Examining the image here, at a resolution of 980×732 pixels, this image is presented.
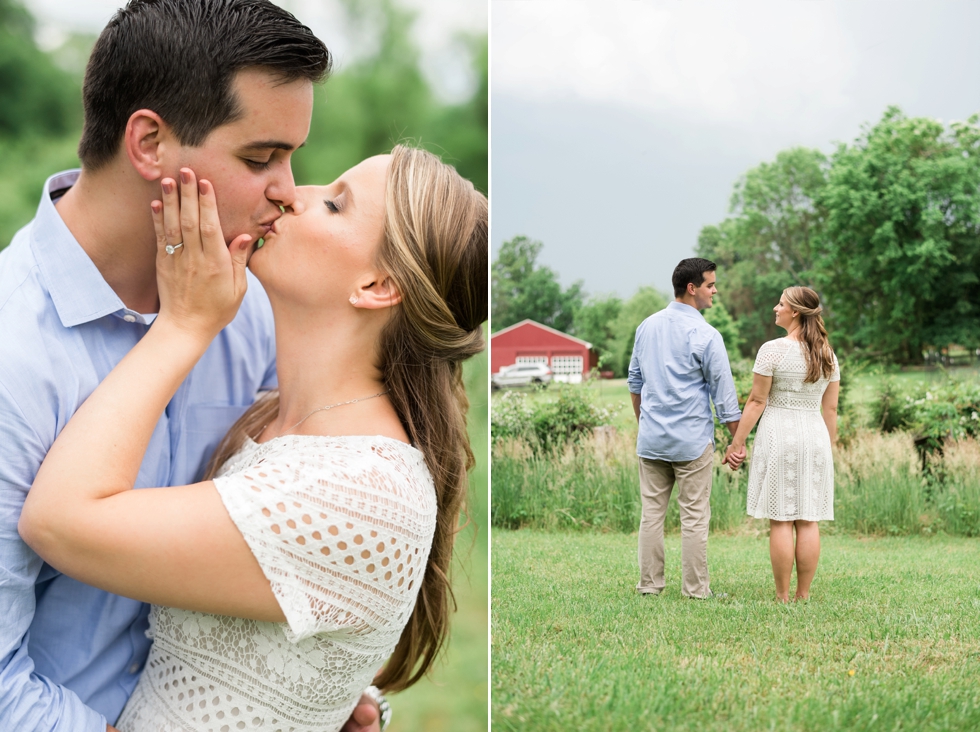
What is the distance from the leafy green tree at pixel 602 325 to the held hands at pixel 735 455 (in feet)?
1.32

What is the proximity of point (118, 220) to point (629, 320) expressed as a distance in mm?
1314

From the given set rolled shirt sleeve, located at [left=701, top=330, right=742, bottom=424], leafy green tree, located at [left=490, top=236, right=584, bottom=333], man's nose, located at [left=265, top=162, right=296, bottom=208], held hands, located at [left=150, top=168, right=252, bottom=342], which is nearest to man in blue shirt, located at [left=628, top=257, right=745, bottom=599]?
rolled shirt sleeve, located at [left=701, top=330, right=742, bottom=424]

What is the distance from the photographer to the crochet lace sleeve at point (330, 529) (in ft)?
5.08

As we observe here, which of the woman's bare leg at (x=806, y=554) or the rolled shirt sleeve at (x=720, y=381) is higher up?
the rolled shirt sleeve at (x=720, y=381)

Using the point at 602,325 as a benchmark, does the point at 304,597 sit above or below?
below

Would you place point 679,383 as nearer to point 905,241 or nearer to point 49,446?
point 905,241

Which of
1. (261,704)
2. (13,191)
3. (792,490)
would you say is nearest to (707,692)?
(792,490)

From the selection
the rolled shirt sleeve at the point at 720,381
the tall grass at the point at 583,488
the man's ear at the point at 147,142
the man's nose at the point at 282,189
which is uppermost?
the man's ear at the point at 147,142

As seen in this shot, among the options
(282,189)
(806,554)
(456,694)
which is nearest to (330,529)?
(282,189)

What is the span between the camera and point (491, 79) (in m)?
2.56

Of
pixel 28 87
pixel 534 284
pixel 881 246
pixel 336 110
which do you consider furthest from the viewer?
pixel 336 110

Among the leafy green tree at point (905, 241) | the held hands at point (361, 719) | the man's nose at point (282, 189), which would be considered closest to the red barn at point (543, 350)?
the leafy green tree at point (905, 241)

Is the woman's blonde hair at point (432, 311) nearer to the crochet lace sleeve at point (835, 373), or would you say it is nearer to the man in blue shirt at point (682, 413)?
the man in blue shirt at point (682, 413)

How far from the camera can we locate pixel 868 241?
2.25 m
